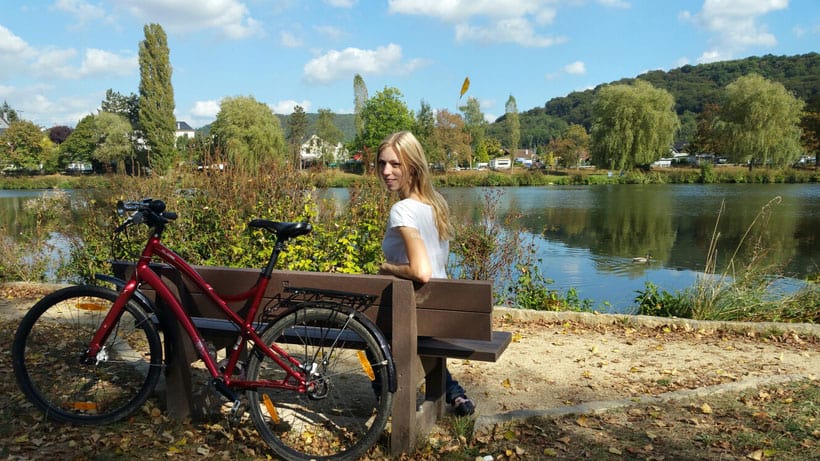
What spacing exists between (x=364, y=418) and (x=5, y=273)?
263 inches

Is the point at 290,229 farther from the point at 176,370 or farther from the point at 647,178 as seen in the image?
the point at 647,178

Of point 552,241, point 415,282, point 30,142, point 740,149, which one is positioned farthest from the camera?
point 30,142

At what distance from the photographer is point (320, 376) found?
2969 millimetres

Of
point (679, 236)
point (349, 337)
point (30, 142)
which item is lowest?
point (679, 236)

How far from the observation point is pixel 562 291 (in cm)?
944

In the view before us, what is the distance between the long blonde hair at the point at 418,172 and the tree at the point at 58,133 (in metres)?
97.9

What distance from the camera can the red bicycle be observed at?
286cm

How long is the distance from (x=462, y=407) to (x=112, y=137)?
6461cm

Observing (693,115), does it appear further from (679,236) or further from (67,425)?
(67,425)

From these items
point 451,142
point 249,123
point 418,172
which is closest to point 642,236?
point 418,172

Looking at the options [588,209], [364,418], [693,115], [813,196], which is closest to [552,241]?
[588,209]

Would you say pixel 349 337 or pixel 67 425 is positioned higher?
pixel 349 337

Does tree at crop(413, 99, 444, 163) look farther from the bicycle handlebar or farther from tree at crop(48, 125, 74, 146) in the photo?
the bicycle handlebar

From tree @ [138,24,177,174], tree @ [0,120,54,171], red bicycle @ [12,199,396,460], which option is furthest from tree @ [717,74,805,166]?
tree @ [0,120,54,171]
